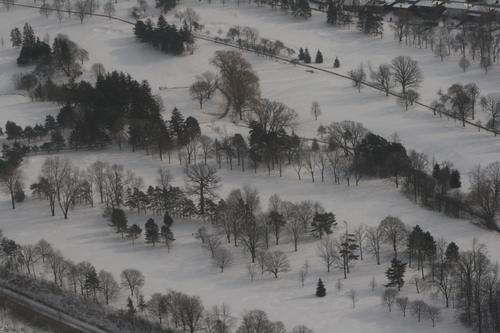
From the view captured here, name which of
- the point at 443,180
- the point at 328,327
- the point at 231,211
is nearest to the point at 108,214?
the point at 231,211

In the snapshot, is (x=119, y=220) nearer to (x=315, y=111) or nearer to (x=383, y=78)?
(x=315, y=111)

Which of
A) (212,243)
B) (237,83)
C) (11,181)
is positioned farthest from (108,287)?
(237,83)

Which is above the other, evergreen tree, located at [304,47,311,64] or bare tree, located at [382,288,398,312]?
evergreen tree, located at [304,47,311,64]

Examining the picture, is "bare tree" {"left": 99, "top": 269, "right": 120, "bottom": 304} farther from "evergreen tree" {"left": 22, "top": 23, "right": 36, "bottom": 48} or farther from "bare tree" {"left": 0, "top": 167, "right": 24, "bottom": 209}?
"evergreen tree" {"left": 22, "top": 23, "right": 36, "bottom": 48}

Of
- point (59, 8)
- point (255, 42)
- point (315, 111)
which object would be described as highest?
point (59, 8)

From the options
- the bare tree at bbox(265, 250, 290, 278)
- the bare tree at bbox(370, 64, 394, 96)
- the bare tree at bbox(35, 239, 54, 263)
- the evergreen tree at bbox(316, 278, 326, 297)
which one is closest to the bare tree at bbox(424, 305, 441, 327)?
the evergreen tree at bbox(316, 278, 326, 297)

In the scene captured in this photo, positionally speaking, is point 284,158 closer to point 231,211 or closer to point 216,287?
point 231,211

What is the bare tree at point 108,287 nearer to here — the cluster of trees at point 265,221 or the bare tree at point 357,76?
the cluster of trees at point 265,221
